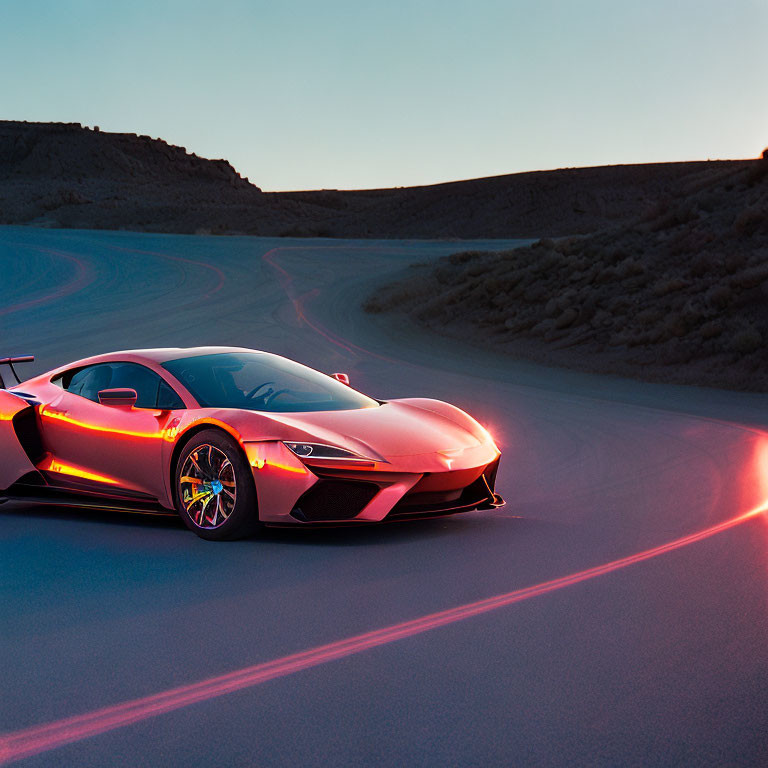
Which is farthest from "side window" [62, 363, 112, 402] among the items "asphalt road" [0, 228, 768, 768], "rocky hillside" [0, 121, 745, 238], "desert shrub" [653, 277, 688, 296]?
"rocky hillside" [0, 121, 745, 238]

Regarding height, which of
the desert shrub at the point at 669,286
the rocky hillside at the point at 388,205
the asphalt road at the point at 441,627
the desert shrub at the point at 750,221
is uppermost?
the rocky hillside at the point at 388,205

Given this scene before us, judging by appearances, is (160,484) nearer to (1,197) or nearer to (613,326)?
(613,326)

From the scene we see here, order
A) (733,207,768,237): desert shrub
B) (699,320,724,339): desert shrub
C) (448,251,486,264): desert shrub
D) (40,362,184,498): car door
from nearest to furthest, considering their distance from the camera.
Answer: (40,362,184,498): car door → (699,320,724,339): desert shrub → (733,207,768,237): desert shrub → (448,251,486,264): desert shrub

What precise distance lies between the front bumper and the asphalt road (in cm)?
23

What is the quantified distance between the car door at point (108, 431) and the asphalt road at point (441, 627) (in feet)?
1.27

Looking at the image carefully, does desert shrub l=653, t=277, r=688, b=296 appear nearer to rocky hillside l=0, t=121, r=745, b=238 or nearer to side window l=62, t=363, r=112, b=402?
side window l=62, t=363, r=112, b=402

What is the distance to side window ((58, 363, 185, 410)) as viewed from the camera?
7883 millimetres

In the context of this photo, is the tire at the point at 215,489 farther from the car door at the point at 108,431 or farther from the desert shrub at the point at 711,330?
the desert shrub at the point at 711,330

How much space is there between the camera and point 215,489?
723 centimetres

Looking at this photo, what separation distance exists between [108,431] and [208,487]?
1.08 meters

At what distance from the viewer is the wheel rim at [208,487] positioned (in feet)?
23.6

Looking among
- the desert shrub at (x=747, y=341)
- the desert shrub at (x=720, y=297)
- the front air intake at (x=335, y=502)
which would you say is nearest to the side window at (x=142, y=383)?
the front air intake at (x=335, y=502)

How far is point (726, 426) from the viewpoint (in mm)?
13789

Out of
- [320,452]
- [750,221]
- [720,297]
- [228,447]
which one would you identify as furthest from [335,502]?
[750,221]
